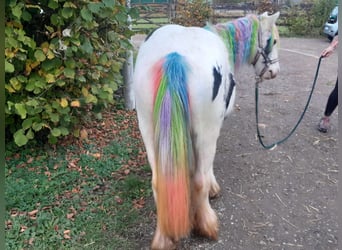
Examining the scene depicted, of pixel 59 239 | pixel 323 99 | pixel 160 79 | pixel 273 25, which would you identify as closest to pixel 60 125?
pixel 59 239

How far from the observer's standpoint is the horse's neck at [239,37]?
2.73 meters

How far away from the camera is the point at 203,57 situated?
82.7 inches

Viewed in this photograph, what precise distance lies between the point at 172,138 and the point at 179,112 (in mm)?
153

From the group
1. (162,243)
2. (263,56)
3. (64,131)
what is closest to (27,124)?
(64,131)

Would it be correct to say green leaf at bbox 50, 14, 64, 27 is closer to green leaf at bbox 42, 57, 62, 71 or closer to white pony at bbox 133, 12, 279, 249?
green leaf at bbox 42, 57, 62, 71

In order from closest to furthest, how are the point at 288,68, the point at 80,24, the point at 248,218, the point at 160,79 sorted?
the point at 160,79 → the point at 248,218 → the point at 80,24 → the point at 288,68

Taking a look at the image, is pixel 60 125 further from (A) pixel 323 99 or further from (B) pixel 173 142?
(A) pixel 323 99

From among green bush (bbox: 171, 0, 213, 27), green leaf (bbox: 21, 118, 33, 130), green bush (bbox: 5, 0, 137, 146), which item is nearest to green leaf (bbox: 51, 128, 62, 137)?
green bush (bbox: 5, 0, 137, 146)

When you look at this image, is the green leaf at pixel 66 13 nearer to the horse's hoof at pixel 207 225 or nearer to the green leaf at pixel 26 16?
the green leaf at pixel 26 16

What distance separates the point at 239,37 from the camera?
2797mm

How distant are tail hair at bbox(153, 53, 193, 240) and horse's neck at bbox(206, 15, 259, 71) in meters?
0.82

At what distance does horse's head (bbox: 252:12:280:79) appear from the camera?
299 centimetres

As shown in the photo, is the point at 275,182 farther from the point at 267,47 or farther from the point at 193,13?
the point at 193,13

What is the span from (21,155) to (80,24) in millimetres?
1421
